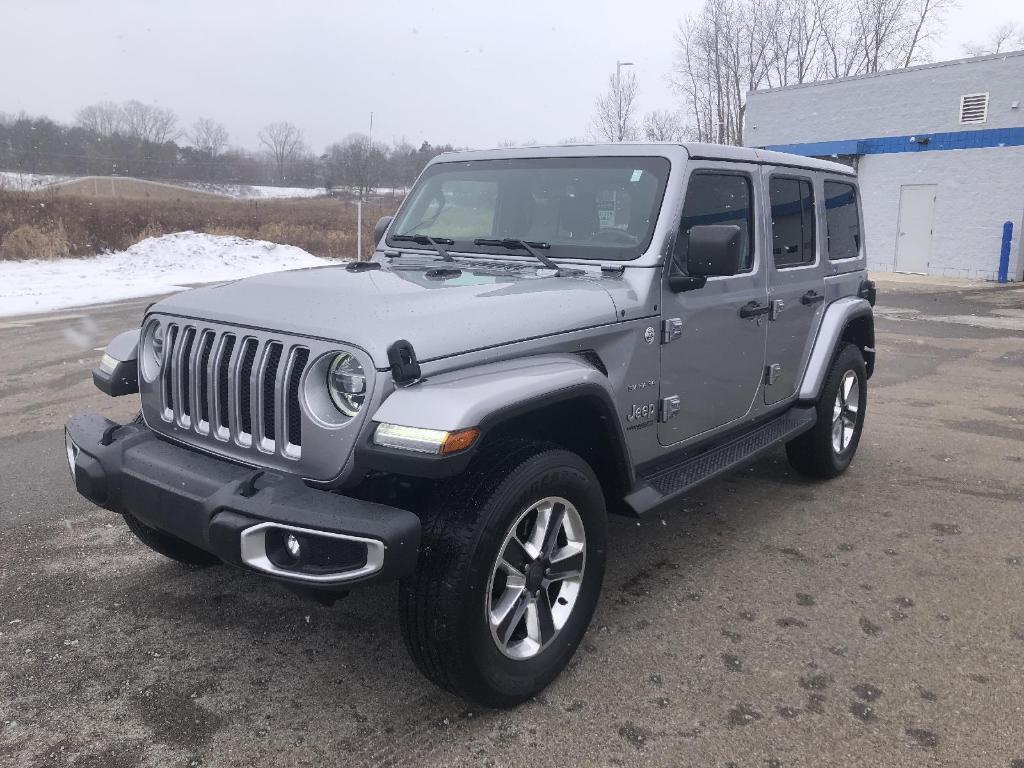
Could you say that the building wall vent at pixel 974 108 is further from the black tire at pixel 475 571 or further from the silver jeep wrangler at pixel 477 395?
the black tire at pixel 475 571

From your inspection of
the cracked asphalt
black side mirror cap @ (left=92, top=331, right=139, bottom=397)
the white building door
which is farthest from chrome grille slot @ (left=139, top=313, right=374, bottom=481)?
the white building door

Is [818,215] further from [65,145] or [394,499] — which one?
[65,145]

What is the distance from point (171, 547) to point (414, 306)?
185 centimetres

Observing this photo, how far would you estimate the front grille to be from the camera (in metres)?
2.71

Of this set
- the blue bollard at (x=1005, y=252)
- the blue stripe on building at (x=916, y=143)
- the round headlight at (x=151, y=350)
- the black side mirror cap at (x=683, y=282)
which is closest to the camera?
the round headlight at (x=151, y=350)

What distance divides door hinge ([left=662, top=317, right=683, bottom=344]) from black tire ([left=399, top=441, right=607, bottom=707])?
2.89 feet

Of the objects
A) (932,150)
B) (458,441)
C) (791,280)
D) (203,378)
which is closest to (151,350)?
(203,378)

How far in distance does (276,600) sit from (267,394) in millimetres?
1337

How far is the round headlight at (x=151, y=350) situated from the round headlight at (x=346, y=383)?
967 millimetres

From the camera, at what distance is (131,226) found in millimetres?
24750

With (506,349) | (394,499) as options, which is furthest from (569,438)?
(394,499)

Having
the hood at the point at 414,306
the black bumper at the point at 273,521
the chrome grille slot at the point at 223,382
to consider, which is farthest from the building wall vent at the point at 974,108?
the black bumper at the point at 273,521

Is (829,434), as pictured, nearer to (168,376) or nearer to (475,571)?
(475,571)

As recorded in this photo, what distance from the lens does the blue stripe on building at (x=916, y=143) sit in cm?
A: 2034
